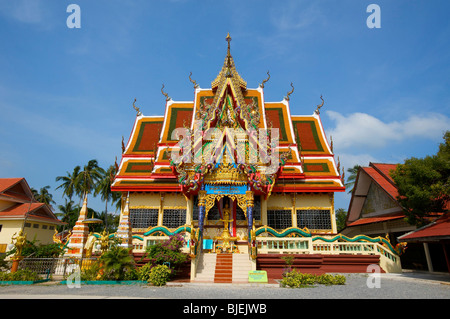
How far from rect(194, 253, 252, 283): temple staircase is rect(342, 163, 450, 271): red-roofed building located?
8244mm

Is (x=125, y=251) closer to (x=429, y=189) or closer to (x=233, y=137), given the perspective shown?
(x=233, y=137)

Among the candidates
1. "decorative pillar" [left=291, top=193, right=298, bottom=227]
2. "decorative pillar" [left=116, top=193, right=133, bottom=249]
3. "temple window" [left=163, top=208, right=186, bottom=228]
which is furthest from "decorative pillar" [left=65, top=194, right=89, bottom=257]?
"decorative pillar" [left=291, top=193, right=298, bottom=227]

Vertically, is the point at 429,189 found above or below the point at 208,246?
above

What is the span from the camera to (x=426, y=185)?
11.6 metres

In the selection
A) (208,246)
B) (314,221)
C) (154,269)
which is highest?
(314,221)

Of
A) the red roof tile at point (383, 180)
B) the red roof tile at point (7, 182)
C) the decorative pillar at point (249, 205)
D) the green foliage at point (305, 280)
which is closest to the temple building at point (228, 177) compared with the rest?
the decorative pillar at point (249, 205)

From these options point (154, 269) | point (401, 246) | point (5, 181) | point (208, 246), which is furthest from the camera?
point (5, 181)

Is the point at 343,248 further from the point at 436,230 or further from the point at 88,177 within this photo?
the point at 88,177

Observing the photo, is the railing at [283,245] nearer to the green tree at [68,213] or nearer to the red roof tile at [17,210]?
the red roof tile at [17,210]

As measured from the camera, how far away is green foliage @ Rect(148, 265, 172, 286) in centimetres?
917

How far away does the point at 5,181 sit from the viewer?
2502cm
